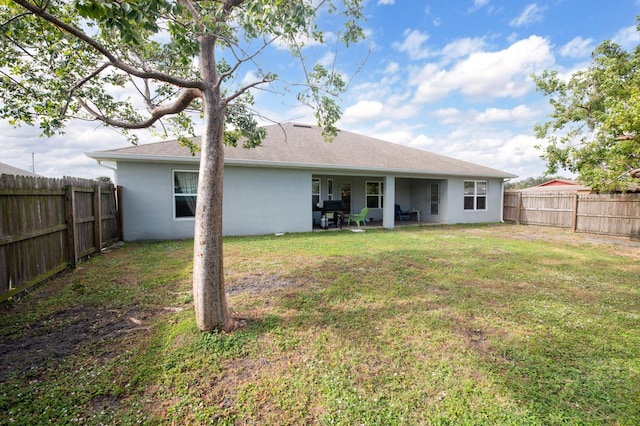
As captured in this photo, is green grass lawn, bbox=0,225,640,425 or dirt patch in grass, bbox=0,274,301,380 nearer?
green grass lawn, bbox=0,225,640,425

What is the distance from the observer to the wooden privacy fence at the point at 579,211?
1034 centimetres

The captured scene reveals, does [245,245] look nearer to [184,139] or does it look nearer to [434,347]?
[184,139]

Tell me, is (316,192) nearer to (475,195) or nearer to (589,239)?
(475,195)

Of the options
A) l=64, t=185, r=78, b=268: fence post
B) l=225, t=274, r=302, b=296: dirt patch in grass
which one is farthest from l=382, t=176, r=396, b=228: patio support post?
l=64, t=185, r=78, b=268: fence post

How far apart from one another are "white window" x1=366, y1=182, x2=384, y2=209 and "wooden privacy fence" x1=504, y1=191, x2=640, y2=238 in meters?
7.14

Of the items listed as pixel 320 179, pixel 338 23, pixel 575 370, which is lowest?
pixel 575 370

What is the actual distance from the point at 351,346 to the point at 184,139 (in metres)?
6.19

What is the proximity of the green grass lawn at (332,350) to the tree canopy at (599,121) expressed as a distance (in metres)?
7.23

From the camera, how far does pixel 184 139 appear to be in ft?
22.1

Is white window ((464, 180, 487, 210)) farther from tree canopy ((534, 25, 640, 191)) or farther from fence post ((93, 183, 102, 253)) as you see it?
fence post ((93, 183, 102, 253))

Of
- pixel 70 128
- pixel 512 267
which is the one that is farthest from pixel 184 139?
pixel 512 267

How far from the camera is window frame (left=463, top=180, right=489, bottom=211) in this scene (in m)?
14.9

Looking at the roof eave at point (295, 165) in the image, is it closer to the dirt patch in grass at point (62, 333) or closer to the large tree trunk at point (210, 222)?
the dirt patch in grass at point (62, 333)

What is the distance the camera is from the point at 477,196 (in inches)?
595
